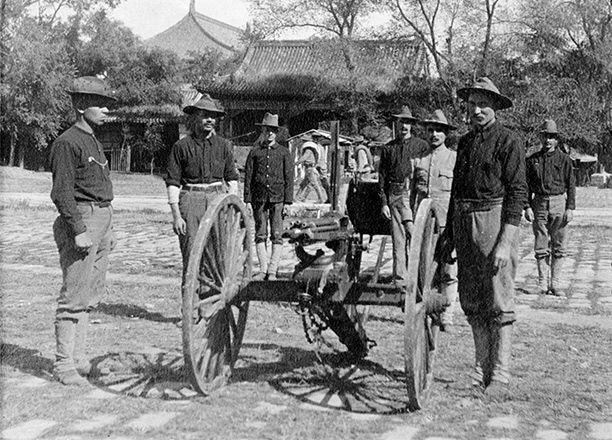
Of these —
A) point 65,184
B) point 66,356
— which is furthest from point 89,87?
point 66,356

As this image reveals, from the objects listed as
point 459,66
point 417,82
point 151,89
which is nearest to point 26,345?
point 459,66

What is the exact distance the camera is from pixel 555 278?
Result: 921cm

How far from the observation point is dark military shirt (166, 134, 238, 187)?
6.74 metres

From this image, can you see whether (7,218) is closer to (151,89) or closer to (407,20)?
(407,20)

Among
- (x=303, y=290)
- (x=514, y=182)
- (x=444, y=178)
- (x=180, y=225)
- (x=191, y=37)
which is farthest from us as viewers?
(x=191, y=37)

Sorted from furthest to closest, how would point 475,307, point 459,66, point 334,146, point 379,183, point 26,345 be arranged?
1. point 459,66
2. point 379,183
3. point 26,345
4. point 334,146
5. point 475,307

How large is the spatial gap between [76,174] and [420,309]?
248 centimetres

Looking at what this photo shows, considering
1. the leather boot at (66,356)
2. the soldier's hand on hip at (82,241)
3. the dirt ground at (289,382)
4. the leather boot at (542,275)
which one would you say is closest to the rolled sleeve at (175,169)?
the dirt ground at (289,382)

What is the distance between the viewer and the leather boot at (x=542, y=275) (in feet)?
30.8

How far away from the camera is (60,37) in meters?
40.8

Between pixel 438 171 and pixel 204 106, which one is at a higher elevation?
pixel 204 106

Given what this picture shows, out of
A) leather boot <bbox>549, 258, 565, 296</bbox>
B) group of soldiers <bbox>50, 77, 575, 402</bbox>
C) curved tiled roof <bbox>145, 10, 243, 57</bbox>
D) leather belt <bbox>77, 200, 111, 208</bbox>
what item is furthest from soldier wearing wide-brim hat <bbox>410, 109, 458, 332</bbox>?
curved tiled roof <bbox>145, 10, 243, 57</bbox>

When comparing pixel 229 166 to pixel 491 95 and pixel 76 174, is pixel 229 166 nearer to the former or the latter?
pixel 76 174

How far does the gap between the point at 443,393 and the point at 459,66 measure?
24.0m
